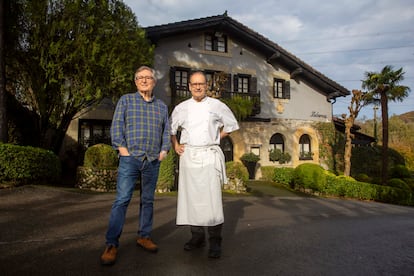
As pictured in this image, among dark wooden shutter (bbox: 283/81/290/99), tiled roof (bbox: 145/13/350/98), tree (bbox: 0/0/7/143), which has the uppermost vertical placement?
tiled roof (bbox: 145/13/350/98)

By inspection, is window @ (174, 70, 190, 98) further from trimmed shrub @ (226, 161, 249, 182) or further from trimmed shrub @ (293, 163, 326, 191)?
trimmed shrub @ (293, 163, 326, 191)

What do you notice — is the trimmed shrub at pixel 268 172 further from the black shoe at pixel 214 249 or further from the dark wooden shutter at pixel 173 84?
the black shoe at pixel 214 249

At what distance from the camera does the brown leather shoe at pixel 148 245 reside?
2.73 meters

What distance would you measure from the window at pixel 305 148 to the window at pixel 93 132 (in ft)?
34.0

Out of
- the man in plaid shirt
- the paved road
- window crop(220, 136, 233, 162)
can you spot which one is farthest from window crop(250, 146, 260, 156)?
the man in plaid shirt

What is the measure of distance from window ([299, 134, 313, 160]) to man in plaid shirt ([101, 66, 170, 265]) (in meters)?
13.9

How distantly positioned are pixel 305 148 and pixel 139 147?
14818mm

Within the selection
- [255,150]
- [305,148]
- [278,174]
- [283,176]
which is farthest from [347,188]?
[305,148]

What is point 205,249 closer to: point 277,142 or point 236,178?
point 236,178

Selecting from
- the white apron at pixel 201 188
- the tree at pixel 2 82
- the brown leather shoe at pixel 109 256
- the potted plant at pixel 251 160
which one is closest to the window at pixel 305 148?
the potted plant at pixel 251 160

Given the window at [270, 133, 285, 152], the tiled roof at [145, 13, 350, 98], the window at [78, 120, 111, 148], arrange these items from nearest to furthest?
the window at [78, 120, 111, 148]
the tiled roof at [145, 13, 350, 98]
the window at [270, 133, 285, 152]

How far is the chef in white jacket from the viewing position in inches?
109

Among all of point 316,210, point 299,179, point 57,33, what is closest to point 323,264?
point 316,210

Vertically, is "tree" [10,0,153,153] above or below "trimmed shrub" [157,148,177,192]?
above
